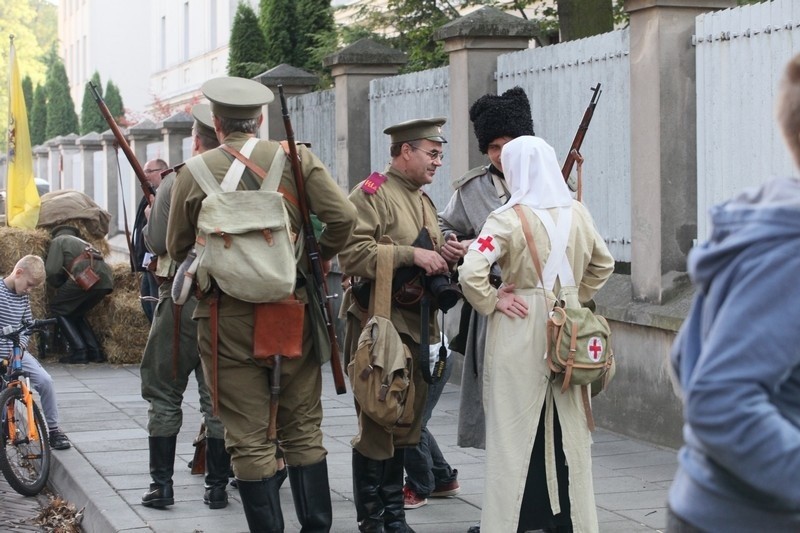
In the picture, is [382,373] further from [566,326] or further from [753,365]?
[753,365]

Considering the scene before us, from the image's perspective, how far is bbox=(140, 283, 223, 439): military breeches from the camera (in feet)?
21.6

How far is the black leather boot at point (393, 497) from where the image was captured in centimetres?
580

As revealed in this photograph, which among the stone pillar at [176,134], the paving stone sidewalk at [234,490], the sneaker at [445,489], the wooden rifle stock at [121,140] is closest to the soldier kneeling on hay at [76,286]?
the paving stone sidewalk at [234,490]

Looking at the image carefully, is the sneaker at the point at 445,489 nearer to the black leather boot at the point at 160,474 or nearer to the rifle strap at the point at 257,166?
the black leather boot at the point at 160,474

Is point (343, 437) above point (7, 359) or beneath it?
beneath

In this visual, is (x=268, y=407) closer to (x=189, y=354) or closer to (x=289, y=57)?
(x=189, y=354)

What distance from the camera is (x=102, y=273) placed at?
12.6 m

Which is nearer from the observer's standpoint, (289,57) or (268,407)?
(268,407)

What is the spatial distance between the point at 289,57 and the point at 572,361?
16.3m

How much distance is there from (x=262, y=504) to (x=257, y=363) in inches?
21.2

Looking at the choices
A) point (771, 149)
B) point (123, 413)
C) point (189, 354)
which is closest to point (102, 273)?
point (123, 413)

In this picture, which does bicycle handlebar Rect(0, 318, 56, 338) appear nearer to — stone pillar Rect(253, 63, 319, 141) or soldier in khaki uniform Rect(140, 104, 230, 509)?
soldier in khaki uniform Rect(140, 104, 230, 509)

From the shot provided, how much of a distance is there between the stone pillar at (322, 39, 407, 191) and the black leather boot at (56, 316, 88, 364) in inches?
111

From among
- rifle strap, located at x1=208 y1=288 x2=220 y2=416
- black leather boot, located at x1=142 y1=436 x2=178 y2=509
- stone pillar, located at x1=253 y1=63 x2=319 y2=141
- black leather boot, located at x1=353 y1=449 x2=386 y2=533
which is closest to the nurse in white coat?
black leather boot, located at x1=353 y1=449 x2=386 y2=533
